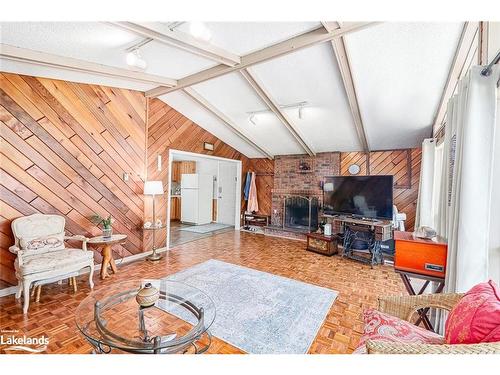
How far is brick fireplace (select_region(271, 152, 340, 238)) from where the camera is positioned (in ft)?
17.6

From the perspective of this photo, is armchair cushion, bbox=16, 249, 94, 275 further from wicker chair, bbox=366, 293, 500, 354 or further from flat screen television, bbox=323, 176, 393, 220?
flat screen television, bbox=323, 176, 393, 220

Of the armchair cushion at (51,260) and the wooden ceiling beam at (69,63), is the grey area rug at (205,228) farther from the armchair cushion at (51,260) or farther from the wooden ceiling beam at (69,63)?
the wooden ceiling beam at (69,63)

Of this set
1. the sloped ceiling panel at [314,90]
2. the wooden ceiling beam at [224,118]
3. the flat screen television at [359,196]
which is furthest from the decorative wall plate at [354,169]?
the wooden ceiling beam at [224,118]

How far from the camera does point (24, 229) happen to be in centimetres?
256

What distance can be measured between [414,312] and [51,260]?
335 centimetres

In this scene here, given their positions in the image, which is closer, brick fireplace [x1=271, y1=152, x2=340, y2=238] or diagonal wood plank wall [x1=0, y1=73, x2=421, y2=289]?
diagonal wood plank wall [x1=0, y1=73, x2=421, y2=289]

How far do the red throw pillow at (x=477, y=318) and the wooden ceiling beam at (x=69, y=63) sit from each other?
3.84m

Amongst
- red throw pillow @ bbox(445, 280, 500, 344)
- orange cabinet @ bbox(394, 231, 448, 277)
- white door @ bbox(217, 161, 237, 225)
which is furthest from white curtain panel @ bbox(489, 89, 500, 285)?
white door @ bbox(217, 161, 237, 225)

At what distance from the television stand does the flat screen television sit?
17 centimetres

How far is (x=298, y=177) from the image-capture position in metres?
5.82

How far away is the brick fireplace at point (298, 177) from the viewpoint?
17.6 feet
